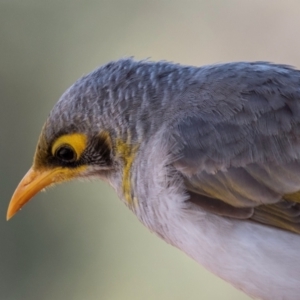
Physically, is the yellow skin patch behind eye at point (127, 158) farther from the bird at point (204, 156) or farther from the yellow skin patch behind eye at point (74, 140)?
the yellow skin patch behind eye at point (74, 140)

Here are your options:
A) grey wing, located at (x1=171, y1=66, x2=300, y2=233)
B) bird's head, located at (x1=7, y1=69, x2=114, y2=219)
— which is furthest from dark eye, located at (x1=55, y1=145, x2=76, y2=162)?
grey wing, located at (x1=171, y1=66, x2=300, y2=233)

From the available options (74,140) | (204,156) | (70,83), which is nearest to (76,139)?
(74,140)

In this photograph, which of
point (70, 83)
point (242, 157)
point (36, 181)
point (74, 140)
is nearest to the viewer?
point (242, 157)

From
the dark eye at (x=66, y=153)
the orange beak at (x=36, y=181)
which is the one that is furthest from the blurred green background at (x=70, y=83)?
the dark eye at (x=66, y=153)

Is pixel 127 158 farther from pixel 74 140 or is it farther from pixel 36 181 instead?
pixel 36 181

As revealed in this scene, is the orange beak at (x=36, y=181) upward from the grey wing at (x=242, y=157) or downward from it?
downward

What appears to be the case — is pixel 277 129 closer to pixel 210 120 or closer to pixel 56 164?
pixel 210 120

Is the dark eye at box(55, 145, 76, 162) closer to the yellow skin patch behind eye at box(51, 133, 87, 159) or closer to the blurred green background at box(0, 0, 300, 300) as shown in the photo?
the yellow skin patch behind eye at box(51, 133, 87, 159)
